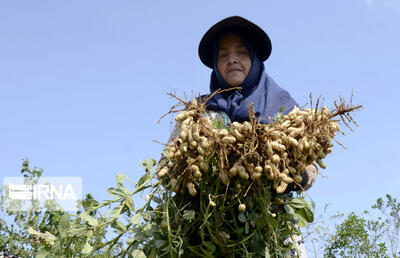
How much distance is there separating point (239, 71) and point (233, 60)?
0.06 metres

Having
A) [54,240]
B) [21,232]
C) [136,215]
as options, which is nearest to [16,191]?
[21,232]

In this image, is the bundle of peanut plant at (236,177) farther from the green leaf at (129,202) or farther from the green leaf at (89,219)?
the green leaf at (89,219)

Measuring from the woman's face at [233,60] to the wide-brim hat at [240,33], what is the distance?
0.05m

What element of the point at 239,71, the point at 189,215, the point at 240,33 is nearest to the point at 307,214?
the point at 189,215

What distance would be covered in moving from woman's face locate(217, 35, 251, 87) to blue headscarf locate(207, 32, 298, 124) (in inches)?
0.8

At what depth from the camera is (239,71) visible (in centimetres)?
240

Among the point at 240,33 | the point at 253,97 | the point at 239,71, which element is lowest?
the point at 253,97

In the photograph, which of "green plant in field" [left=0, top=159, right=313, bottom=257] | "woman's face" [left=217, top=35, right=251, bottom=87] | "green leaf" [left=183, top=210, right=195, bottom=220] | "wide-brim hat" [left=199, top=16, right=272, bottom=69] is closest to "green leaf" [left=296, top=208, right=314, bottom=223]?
"green plant in field" [left=0, top=159, right=313, bottom=257]

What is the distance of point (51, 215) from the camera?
12.5 feet

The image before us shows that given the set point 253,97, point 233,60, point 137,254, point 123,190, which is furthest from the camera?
point 233,60

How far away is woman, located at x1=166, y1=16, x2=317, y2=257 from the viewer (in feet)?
7.33

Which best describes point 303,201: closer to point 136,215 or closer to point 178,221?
point 178,221

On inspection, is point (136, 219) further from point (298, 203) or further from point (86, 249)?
point (298, 203)

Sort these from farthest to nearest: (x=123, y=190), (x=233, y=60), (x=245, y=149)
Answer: (x=233, y=60) < (x=123, y=190) < (x=245, y=149)
